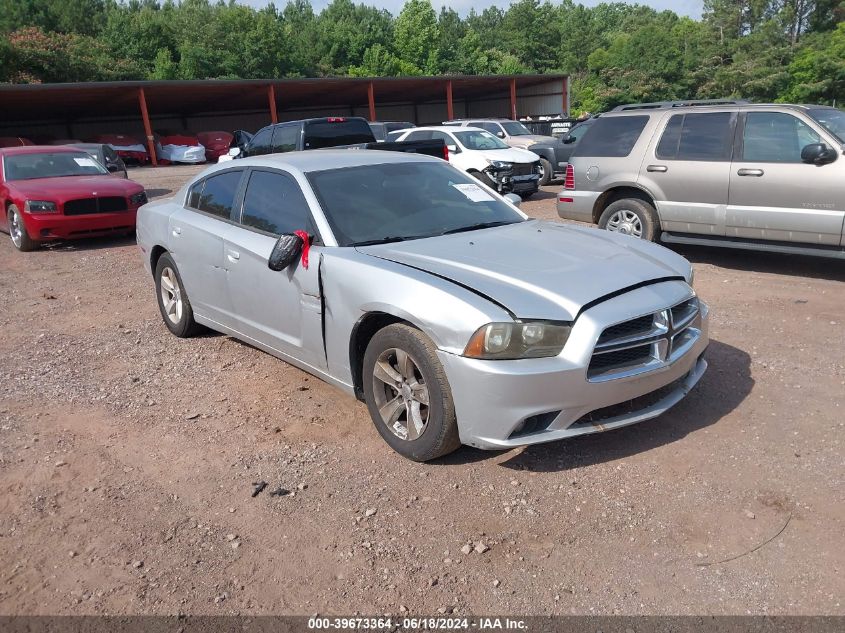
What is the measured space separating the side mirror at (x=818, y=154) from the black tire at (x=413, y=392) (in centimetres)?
530

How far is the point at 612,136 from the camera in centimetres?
899

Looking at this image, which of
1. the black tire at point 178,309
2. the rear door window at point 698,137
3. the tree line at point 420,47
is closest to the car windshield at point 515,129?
the rear door window at point 698,137

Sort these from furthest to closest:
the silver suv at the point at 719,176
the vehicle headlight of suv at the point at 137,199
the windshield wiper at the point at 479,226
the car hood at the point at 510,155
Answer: the car hood at the point at 510,155 → the vehicle headlight of suv at the point at 137,199 → the silver suv at the point at 719,176 → the windshield wiper at the point at 479,226

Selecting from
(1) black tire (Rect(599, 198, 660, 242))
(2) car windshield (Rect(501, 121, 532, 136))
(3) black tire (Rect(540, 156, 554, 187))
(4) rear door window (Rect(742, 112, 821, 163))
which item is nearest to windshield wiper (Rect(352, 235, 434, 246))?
(1) black tire (Rect(599, 198, 660, 242))

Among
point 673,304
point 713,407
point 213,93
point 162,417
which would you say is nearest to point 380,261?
point 673,304

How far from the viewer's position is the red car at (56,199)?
1118cm

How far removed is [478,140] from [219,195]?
36.6 ft

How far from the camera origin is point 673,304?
3.88m

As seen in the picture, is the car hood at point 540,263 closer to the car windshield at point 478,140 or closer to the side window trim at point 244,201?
the side window trim at point 244,201

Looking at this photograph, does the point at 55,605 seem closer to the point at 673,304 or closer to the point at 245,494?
the point at 245,494

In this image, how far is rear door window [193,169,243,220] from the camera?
5445 mm

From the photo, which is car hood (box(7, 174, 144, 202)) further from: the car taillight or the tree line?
the tree line

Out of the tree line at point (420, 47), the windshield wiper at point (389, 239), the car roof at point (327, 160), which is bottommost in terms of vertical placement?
the windshield wiper at point (389, 239)

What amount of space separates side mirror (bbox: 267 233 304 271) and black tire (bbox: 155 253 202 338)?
1906 mm
